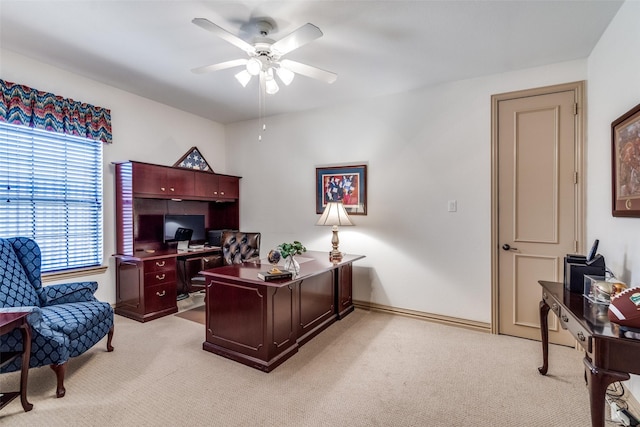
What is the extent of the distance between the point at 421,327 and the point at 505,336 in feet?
2.65

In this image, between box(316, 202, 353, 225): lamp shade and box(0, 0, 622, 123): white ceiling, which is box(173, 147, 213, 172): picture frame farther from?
box(316, 202, 353, 225): lamp shade

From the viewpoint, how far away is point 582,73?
9.18 ft

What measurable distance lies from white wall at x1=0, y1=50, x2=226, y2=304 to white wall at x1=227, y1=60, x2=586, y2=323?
146 cm

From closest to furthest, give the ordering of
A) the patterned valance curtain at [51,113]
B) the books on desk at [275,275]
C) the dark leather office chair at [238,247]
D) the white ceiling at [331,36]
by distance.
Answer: the white ceiling at [331,36], the books on desk at [275,275], the patterned valance curtain at [51,113], the dark leather office chair at [238,247]

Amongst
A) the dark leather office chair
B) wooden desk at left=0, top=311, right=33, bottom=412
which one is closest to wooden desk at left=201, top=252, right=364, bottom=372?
the dark leather office chair

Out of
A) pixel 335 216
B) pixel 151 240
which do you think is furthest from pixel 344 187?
pixel 151 240

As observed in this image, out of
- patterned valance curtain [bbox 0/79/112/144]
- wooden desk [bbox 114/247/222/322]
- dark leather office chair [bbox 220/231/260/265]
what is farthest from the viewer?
dark leather office chair [bbox 220/231/260/265]

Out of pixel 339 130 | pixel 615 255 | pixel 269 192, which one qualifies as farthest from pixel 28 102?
pixel 615 255

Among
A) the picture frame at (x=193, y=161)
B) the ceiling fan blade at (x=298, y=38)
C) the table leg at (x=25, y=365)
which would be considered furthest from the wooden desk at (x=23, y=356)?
the picture frame at (x=193, y=161)

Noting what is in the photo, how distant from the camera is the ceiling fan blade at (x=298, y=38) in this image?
75.5 inches

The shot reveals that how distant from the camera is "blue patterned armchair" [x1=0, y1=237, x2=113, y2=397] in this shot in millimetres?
2012

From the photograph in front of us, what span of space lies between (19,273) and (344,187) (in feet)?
10.7

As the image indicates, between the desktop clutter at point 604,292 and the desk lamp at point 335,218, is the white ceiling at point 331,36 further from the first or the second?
the desktop clutter at point 604,292

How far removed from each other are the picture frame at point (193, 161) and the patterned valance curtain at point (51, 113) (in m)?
0.99
